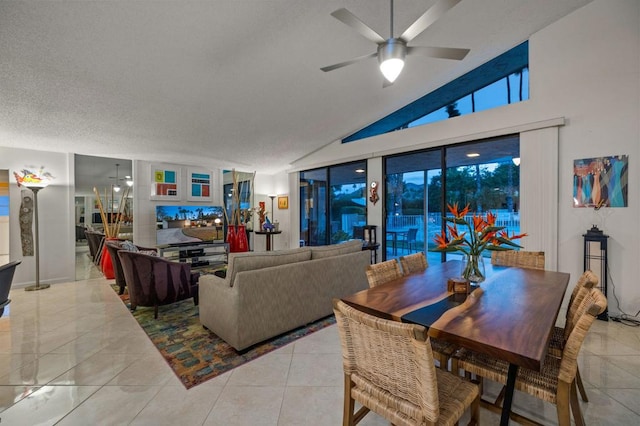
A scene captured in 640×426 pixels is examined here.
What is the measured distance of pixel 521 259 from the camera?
2713mm

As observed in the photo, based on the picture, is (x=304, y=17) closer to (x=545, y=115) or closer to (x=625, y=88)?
(x=545, y=115)

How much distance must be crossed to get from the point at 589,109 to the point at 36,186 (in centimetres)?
792

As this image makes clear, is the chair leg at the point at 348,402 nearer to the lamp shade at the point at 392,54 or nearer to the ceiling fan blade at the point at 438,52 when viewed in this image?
the lamp shade at the point at 392,54

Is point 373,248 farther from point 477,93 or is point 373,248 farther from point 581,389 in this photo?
point 581,389

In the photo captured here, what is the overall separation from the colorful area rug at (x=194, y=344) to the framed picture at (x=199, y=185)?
3.69 metres

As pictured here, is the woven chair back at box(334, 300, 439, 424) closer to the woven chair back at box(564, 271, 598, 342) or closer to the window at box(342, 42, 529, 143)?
the woven chair back at box(564, 271, 598, 342)

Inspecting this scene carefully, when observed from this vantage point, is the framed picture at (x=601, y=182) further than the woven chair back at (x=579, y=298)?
Yes

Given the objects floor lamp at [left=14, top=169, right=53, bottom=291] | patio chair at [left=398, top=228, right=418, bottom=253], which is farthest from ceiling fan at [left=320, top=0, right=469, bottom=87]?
floor lamp at [left=14, top=169, right=53, bottom=291]

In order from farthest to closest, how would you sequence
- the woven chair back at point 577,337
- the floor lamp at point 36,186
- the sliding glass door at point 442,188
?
1. the floor lamp at point 36,186
2. the sliding glass door at point 442,188
3. the woven chair back at point 577,337

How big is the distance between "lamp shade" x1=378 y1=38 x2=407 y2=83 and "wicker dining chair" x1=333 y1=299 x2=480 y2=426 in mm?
2009

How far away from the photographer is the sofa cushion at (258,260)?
8.23ft

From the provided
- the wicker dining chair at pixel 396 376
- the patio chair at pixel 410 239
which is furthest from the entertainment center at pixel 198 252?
the wicker dining chair at pixel 396 376

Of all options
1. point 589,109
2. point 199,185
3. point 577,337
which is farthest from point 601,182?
point 199,185

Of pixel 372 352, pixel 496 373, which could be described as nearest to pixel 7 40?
pixel 372 352
